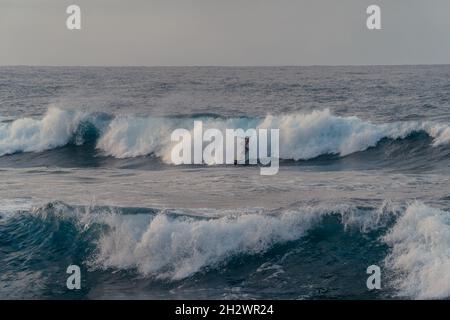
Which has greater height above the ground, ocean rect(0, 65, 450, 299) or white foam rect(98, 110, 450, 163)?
white foam rect(98, 110, 450, 163)

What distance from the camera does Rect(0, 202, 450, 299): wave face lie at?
1099cm

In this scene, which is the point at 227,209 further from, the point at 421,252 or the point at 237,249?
the point at 421,252

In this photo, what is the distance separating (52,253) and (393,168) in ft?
33.8

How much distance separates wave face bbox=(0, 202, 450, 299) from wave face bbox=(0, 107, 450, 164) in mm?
8518

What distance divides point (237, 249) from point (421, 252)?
3.18 meters

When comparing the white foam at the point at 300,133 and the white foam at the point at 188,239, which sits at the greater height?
the white foam at the point at 300,133

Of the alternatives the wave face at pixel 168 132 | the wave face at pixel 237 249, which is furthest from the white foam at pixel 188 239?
the wave face at pixel 168 132

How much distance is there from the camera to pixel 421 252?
36.9ft

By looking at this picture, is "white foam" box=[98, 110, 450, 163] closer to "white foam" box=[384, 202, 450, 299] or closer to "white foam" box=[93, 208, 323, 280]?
"white foam" box=[93, 208, 323, 280]

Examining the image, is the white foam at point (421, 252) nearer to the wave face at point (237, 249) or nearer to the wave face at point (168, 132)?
the wave face at point (237, 249)

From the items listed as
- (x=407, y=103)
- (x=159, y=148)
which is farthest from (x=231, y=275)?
(x=407, y=103)

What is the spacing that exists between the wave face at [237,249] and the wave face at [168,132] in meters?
8.52

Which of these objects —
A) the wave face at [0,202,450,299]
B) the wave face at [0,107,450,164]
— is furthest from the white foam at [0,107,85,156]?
the wave face at [0,202,450,299]

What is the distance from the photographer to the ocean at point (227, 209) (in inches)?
442
